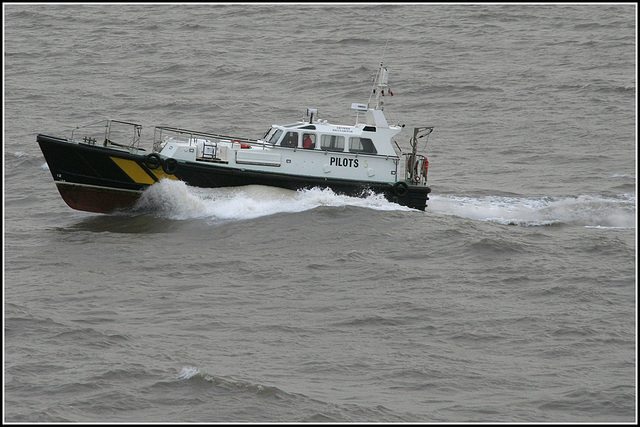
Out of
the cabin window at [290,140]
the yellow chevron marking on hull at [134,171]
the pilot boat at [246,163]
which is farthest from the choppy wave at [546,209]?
the yellow chevron marking on hull at [134,171]

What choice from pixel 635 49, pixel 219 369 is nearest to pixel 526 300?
pixel 219 369

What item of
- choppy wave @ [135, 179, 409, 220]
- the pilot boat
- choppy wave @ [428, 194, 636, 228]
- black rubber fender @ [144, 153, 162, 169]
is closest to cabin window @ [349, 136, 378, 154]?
the pilot boat

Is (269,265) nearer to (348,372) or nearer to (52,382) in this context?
(348,372)

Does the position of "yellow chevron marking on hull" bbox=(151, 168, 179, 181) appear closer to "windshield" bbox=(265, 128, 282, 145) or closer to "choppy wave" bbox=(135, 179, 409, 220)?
"choppy wave" bbox=(135, 179, 409, 220)

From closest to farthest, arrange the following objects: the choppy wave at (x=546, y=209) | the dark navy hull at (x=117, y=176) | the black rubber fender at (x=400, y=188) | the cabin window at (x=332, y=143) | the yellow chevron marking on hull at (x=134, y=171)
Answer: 1. the dark navy hull at (x=117, y=176)
2. the yellow chevron marking on hull at (x=134, y=171)
3. the cabin window at (x=332, y=143)
4. the black rubber fender at (x=400, y=188)
5. the choppy wave at (x=546, y=209)

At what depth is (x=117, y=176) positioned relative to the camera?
1922cm

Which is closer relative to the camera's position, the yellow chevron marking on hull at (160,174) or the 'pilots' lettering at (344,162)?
the yellow chevron marking on hull at (160,174)

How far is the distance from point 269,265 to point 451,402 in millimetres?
6060

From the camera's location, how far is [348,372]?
40.1ft

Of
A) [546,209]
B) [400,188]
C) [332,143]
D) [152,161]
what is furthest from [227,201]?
[546,209]

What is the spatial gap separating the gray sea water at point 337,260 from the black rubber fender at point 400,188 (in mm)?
601

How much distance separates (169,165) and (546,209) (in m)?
9.93

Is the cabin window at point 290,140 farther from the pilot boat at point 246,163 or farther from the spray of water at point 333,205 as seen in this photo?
the spray of water at point 333,205

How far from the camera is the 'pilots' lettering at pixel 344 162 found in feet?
65.9
